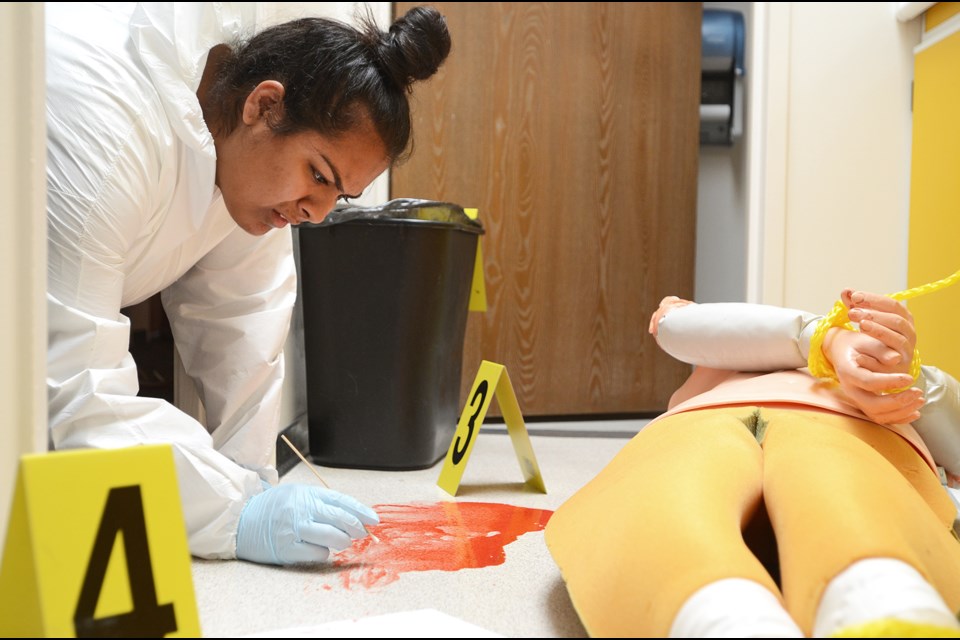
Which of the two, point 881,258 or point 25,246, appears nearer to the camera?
point 25,246

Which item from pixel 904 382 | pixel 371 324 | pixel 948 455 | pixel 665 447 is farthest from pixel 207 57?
pixel 948 455

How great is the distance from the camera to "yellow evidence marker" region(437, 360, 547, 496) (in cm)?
140

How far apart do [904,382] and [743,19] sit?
2001 mm

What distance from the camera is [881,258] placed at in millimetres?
2119

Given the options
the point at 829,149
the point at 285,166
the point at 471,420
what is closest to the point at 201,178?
the point at 285,166

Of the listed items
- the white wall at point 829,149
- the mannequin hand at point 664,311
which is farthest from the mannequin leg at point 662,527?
the white wall at point 829,149

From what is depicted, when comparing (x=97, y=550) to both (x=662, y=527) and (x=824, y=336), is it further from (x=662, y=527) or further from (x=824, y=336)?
(x=824, y=336)

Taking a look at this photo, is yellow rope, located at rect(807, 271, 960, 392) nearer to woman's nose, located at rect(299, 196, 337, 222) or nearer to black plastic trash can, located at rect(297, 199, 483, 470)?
woman's nose, located at rect(299, 196, 337, 222)

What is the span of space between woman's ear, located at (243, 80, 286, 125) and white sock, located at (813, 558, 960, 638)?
32.2 inches

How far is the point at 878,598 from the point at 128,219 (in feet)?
2.80

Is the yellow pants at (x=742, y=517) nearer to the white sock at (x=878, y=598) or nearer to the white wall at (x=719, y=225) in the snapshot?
the white sock at (x=878, y=598)

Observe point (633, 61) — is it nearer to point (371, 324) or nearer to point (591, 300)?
point (591, 300)

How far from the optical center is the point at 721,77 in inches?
104

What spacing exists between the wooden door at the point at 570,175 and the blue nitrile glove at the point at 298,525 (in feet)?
4.49
